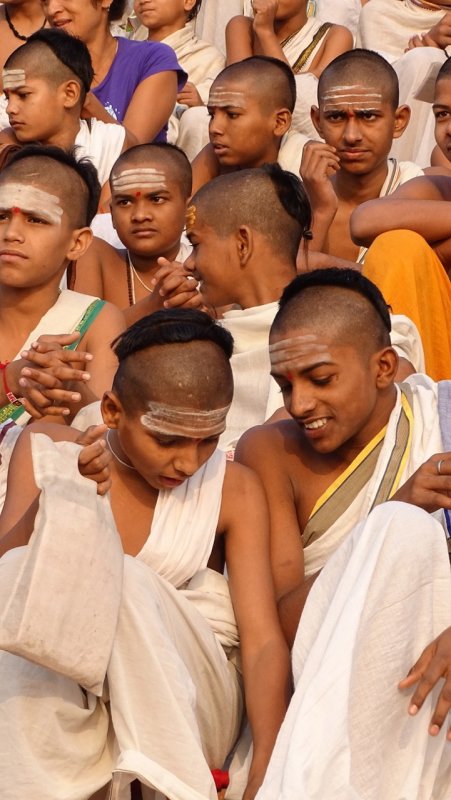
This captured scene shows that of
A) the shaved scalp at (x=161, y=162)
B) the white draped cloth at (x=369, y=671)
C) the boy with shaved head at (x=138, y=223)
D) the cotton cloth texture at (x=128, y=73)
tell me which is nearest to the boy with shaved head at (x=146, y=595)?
the white draped cloth at (x=369, y=671)

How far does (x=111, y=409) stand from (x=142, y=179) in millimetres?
2567

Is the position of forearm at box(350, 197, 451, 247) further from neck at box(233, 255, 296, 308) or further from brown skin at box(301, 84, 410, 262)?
brown skin at box(301, 84, 410, 262)

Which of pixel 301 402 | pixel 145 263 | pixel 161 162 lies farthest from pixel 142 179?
pixel 301 402

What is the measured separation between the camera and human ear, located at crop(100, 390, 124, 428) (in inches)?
216

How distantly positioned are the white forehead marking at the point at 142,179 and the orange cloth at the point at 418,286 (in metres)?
1.14

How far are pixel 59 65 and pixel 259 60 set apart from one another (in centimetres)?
113

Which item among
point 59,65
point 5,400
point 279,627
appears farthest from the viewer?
point 59,65

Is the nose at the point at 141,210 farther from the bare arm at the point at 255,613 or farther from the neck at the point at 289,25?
the neck at the point at 289,25

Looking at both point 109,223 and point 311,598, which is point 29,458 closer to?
point 311,598

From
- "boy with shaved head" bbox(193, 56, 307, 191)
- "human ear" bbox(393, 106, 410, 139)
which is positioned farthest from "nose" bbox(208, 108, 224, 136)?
"human ear" bbox(393, 106, 410, 139)

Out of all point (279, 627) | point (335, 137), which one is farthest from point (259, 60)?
point (279, 627)

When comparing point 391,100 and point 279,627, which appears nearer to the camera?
point 279,627

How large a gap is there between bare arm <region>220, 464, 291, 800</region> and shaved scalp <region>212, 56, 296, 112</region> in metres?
3.46

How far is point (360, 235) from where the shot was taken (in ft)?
24.7
